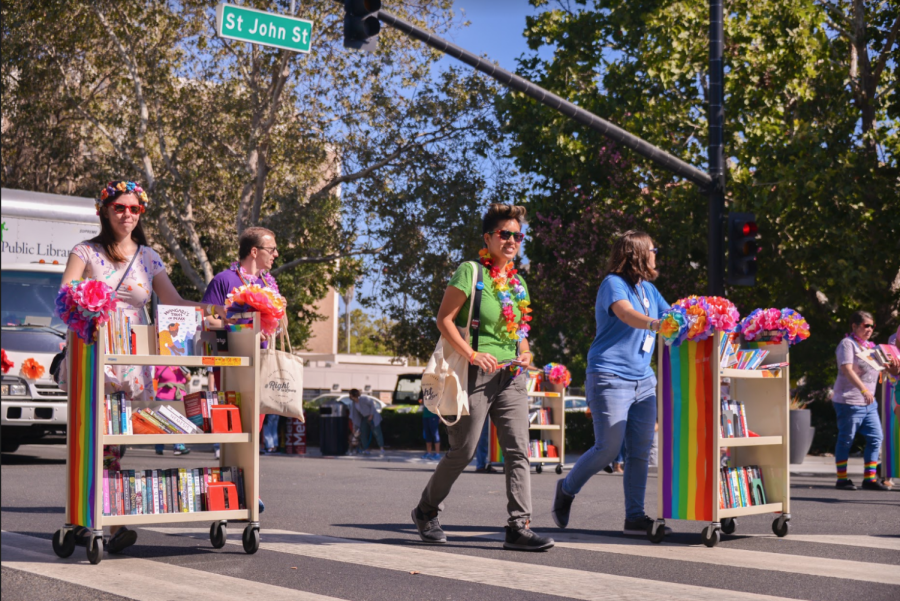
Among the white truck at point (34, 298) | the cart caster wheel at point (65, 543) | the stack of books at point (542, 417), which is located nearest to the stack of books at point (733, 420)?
the cart caster wheel at point (65, 543)

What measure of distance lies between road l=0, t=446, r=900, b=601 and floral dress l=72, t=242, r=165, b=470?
857 mm

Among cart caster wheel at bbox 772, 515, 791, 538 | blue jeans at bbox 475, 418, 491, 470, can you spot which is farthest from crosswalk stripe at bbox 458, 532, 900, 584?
blue jeans at bbox 475, 418, 491, 470

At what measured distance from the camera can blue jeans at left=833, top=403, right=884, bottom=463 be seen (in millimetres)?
11508

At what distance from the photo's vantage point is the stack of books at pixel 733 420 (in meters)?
6.79

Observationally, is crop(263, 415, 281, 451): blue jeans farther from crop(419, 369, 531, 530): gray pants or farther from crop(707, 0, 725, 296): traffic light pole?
crop(419, 369, 531, 530): gray pants

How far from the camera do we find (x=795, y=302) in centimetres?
2128

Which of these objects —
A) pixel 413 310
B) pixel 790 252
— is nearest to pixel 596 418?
pixel 790 252

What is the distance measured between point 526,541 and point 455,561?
0.55 metres

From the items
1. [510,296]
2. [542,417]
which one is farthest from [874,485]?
[510,296]

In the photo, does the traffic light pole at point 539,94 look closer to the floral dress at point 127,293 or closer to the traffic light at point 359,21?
the traffic light at point 359,21

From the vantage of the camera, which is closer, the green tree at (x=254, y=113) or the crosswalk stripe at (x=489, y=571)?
the crosswalk stripe at (x=489, y=571)

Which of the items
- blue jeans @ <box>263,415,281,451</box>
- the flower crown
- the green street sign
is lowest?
blue jeans @ <box>263,415,281,451</box>

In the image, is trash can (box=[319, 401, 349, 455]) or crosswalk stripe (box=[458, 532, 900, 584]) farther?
trash can (box=[319, 401, 349, 455])

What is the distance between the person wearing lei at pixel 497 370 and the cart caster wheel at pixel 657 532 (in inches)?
29.2
